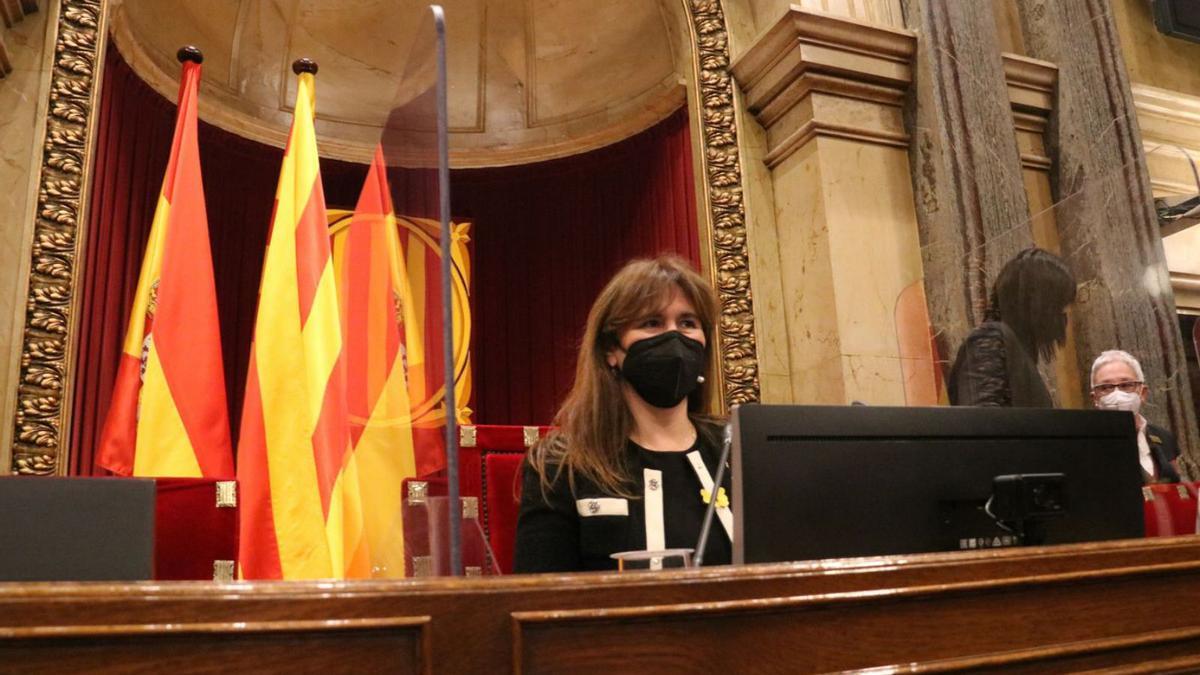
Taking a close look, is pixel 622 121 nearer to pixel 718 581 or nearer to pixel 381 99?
pixel 381 99

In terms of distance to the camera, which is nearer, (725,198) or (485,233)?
(725,198)

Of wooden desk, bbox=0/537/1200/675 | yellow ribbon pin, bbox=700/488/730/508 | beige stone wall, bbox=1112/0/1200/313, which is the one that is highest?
beige stone wall, bbox=1112/0/1200/313

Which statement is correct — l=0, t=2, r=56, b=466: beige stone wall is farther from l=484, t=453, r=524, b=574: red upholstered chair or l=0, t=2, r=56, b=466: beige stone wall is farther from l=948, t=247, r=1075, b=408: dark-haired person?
l=948, t=247, r=1075, b=408: dark-haired person

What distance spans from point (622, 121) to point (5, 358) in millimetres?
2839

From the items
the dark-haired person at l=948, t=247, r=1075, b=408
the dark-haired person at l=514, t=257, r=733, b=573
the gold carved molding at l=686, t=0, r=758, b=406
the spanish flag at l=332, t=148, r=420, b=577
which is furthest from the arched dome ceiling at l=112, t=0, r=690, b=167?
the spanish flag at l=332, t=148, r=420, b=577

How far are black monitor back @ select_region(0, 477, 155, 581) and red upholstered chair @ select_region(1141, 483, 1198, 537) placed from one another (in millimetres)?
1897

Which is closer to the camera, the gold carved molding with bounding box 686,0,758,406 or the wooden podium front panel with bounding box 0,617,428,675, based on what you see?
the wooden podium front panel with bounding box 0,617,428,675

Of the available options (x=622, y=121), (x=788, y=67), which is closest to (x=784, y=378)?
(x=788, y=67)

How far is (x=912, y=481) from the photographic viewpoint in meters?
1.07

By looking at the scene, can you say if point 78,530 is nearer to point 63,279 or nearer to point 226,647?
point 226,647

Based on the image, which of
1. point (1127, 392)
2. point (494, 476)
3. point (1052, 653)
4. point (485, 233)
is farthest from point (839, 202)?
point (1052, 653)

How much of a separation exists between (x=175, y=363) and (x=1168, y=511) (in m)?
2.57

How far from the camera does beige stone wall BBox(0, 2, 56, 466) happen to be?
2637mm

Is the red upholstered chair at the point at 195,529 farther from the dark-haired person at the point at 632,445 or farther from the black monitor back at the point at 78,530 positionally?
the black monitor back at the point at 78,530
